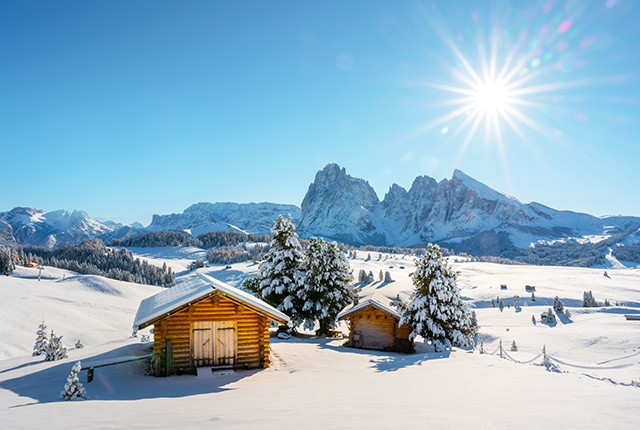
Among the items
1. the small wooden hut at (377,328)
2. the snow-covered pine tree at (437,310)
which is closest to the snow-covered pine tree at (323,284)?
the small wooden hut at (377,328)

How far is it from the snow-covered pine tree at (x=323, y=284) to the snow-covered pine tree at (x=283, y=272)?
699mm

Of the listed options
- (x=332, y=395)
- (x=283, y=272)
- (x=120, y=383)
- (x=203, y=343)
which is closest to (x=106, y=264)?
(x=283, y=272)

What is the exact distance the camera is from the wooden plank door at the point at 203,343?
621 inches

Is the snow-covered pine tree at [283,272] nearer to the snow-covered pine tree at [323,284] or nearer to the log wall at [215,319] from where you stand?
the snow-covered pine tree at [323,284]

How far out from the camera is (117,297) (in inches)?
3268

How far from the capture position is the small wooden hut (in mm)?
26688

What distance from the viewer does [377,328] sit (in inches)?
1071

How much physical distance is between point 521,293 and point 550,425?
4533 inches

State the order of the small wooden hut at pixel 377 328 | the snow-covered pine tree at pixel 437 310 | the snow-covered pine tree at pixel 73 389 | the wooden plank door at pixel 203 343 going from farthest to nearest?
the small wooden hut at pixel 377 328 < the snow-covered pine tree at pixel 437 310 < the wooden plank door at pixel 203 343 < the snow-covered pine tree at pixel 73 389

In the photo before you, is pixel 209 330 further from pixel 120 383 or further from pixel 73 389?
pixel 73 389

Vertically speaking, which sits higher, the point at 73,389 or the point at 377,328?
the point at 73,389

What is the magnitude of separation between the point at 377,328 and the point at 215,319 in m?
14.4

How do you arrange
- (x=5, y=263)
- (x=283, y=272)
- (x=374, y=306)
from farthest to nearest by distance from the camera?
1. (x=5, y=263)
2. (x=283, y=272)
3. (x=374, y=306)

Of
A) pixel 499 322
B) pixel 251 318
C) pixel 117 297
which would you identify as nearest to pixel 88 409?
pixel 251 318
